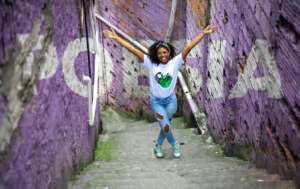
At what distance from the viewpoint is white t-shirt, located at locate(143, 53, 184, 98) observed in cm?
289

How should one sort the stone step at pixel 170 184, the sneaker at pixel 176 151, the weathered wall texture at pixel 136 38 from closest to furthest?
the stone step at pixel 170 184 → the sneaker at pixel 176 151 → the weathered wall texture at pixel 136 38

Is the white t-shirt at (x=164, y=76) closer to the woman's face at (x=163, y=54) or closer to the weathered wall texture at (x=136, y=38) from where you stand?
the woman's face at (x=163, y=54)

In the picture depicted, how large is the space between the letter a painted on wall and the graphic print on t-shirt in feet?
2.29

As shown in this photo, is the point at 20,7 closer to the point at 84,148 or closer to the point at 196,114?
the point at 84,148

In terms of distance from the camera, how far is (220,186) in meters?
2.10

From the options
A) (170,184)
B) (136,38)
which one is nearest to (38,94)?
(170,184)

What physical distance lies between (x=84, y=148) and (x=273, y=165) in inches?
67.0

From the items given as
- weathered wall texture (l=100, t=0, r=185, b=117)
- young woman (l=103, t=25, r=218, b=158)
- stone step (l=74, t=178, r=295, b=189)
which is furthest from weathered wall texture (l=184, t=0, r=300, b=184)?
weathered wall texture (l=100, t=0, r=185, b=117)

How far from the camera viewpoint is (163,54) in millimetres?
2865

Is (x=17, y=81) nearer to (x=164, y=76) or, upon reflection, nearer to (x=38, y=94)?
(x=38, y=94)

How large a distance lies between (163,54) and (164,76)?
0.70ft

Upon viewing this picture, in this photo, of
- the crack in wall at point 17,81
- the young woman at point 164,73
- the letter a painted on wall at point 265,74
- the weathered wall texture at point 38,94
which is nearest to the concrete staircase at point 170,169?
the weathered wall texture at point 38,94

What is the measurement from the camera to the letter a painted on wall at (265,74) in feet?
7.06

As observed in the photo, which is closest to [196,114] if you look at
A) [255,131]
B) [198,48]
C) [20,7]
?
[198,48]
